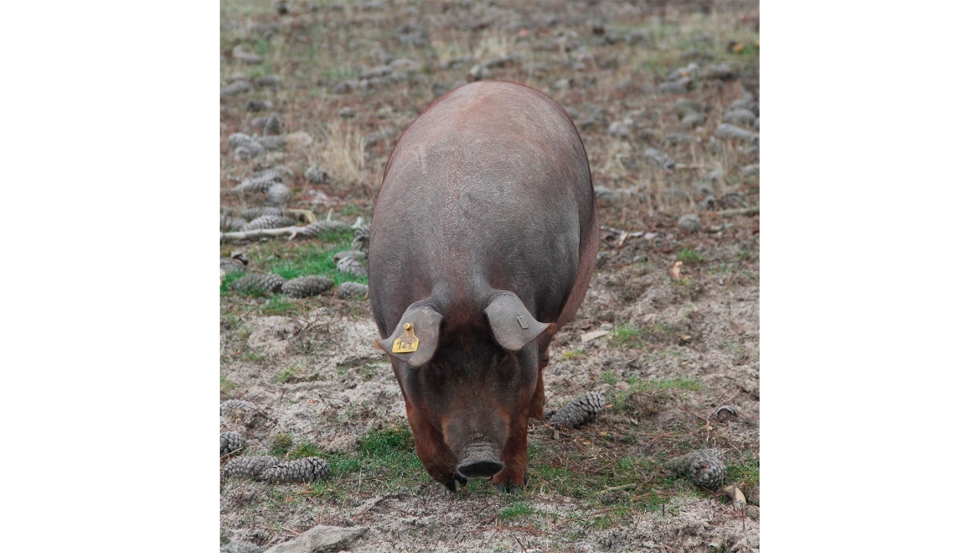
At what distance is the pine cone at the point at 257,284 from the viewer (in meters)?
7.77

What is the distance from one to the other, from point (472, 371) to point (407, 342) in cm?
39

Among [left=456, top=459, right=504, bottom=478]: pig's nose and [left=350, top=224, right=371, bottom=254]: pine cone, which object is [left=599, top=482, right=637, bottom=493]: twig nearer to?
[left=456, top=459, right=504, bottom=478]: pig's nose

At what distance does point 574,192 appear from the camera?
573cm

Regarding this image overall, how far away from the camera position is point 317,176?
10.3m

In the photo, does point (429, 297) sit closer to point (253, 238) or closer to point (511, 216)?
point (511, 216)

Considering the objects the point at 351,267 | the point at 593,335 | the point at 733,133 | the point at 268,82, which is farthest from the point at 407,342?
the point at 268,82

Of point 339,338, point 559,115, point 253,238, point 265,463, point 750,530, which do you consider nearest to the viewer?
point 750,530

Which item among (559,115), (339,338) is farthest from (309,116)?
(559,115)

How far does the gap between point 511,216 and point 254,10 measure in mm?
14184

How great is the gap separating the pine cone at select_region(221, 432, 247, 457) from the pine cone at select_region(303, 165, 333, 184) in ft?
16.1

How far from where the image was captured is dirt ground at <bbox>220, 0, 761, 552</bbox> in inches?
198

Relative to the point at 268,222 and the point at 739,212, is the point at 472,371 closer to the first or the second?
the point at 268,222

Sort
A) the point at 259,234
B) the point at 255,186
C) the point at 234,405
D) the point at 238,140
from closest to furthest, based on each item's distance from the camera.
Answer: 1. the point at 234,405
2. the point at 259,234
3. the point at 255,186
4. the point at 238,140

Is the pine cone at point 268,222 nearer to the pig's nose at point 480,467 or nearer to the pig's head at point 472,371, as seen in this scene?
the pig's head at point 472,371
